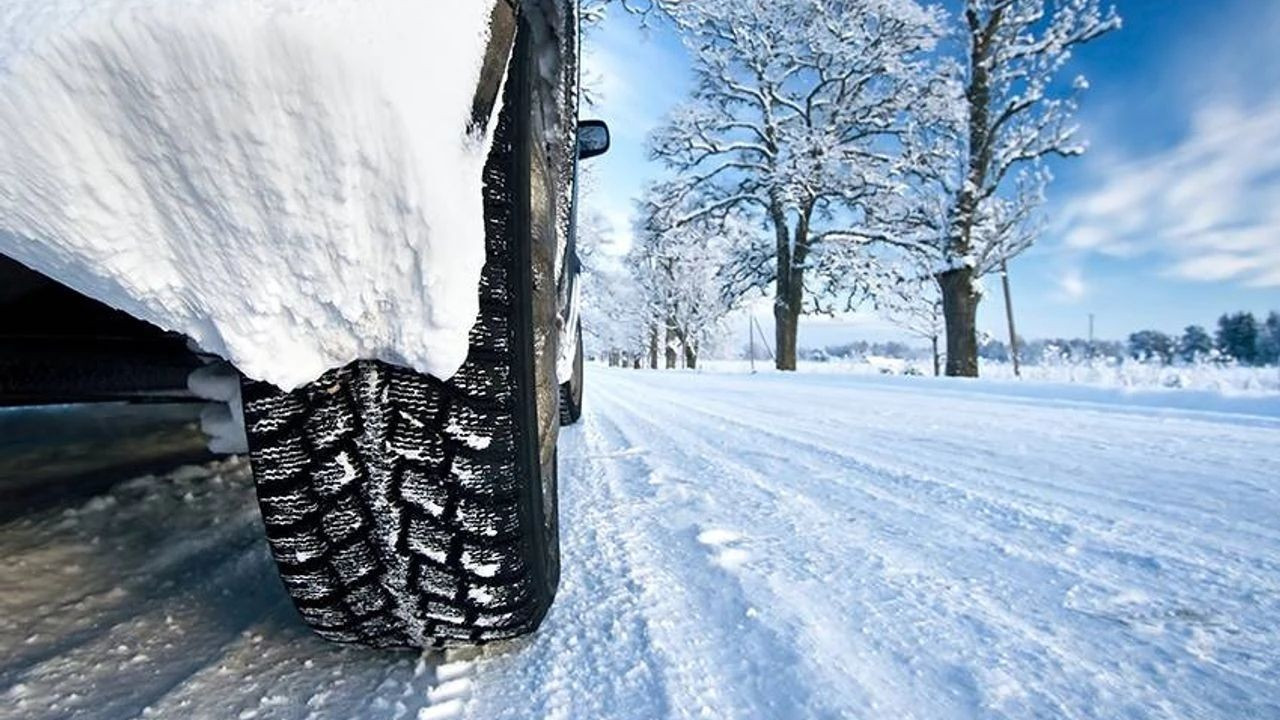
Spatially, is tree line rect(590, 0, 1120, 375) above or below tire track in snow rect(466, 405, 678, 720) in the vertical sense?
above

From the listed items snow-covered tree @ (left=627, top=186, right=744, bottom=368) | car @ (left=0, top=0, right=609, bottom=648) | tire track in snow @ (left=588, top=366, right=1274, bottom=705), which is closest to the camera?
car @ (left=0, top=0, right=609, bottom=648)

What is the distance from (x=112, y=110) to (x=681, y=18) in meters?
6.19

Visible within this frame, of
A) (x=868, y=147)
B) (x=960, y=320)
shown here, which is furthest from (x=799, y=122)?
(x=960, y=320)

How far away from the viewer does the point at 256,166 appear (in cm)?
45

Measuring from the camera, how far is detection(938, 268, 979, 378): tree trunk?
854 cm

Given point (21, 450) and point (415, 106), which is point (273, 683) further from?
point (21, 450)

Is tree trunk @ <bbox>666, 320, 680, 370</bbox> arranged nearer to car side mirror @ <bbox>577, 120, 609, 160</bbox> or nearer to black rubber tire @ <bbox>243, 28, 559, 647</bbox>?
car side mirror @ <bbox>577, 120, 609, 160</bbox>

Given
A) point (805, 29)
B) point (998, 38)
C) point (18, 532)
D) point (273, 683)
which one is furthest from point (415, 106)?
point (805, 29)

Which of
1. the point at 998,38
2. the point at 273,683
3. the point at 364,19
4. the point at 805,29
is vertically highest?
the point at 805,29

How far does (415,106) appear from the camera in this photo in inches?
18.4

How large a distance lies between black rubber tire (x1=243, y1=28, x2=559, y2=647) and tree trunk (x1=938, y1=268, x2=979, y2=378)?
9070mm

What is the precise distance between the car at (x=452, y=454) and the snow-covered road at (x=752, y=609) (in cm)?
10

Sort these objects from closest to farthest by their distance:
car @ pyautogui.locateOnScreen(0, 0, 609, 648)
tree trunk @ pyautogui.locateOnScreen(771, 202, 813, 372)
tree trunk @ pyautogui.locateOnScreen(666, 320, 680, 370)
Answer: car @ pyautogui.locateOnScreen(0, 0, 609, 648), tree trunk @ pyautogui.locateOnScreen(771, 202, 813, 372), tree trunk @ pyautogui.locateOnScreen(666, 320, 680, 370)

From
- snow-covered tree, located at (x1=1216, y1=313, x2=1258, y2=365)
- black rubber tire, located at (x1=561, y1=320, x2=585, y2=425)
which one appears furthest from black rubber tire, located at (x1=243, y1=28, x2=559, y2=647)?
snow-covered tree, located at (x1=1216, y1=313, x2=1258, y2=365)
